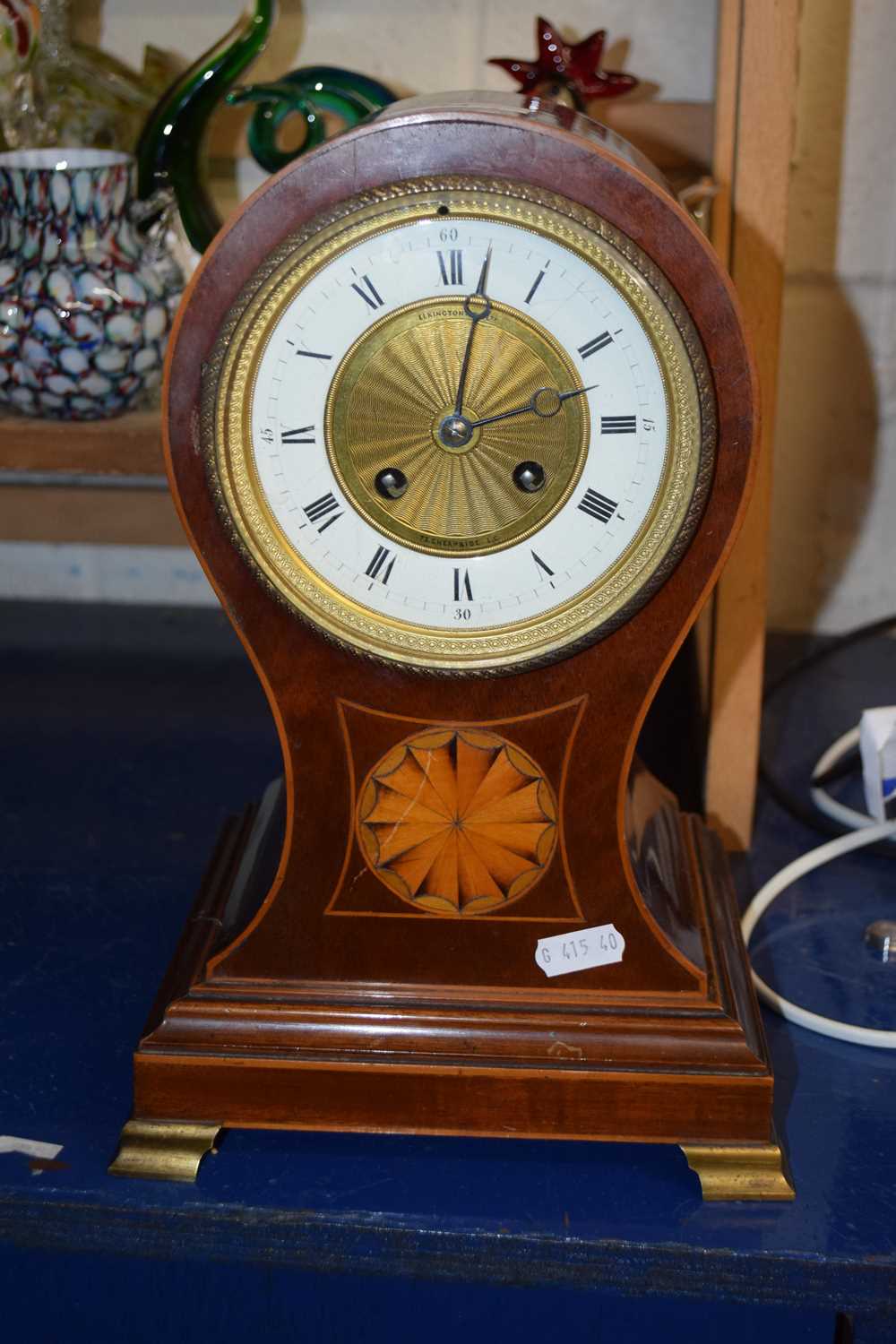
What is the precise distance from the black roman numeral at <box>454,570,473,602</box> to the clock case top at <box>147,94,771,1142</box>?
0.05m

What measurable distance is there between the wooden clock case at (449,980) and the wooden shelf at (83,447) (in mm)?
312

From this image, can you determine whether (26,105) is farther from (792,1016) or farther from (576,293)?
(792,1016)

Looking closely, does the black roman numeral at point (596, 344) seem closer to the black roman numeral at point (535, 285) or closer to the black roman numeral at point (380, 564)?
the black roman numeral at point (535, 285)

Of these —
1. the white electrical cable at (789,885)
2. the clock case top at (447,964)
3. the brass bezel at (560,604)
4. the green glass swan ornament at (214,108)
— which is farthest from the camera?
the green glass swan ornament at (214,108)

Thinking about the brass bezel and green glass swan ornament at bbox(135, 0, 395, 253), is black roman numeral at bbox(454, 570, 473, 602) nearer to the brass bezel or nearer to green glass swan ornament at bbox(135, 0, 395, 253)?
the brass bezel

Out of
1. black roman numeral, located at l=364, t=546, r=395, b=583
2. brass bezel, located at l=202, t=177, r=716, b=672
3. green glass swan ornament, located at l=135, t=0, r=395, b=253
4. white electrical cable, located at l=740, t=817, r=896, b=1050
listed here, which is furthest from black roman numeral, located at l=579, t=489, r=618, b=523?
green glass swan ornament, located at l=135, t=0, r=395, b=253

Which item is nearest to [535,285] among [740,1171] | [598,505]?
[598,505]

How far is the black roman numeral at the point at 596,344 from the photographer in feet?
2.89

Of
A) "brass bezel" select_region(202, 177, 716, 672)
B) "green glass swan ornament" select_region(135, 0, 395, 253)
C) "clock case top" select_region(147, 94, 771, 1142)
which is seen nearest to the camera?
"brass bezel" select_region(202, 177, 716, 672)

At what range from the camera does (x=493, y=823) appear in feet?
3.28

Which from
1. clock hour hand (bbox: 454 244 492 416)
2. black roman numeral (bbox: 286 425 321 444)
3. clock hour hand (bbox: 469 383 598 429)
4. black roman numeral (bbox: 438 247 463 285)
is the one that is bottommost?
black roman numeral (bbox: 286 425 321 444)

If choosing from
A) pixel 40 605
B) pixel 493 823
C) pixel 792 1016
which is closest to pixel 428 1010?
pixel 493 823

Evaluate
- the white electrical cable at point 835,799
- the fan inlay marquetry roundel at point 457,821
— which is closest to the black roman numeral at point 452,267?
the fan inlay marquetry roundel at point 457,821

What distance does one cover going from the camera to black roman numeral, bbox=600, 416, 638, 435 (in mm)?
901
